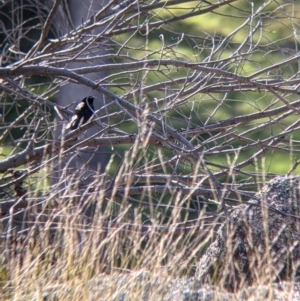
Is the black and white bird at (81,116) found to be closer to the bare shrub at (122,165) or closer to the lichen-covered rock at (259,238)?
the bare shrub at (122,165)

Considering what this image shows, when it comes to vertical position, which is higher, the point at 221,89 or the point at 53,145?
the point at 221,89

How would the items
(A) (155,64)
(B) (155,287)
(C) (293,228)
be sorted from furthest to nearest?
(C) (293,228), (A) (155,64), (B) (155,287)

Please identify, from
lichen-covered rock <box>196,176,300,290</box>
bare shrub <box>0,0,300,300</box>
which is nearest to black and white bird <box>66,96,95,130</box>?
bare shrub <box>0,0,300,300</box>

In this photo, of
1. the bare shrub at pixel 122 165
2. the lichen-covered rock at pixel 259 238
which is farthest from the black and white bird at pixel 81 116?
the lichen-covered rock at pixel 259 238

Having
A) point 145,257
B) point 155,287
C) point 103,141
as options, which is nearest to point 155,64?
point 103,141

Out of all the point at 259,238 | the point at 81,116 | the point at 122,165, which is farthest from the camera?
the point at 81,116

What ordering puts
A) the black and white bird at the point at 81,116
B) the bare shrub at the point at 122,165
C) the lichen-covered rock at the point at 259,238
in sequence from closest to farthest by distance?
the bare shrub at the point at 122,165 < the lichen-covered rock at the point at 259,238 < the black and white bird at the point at 81,116

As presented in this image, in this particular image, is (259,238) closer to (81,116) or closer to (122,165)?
(122,165)

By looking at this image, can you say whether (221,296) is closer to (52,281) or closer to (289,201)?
(52,281)

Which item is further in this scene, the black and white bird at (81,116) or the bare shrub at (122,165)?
the black and white bird at (81,116)

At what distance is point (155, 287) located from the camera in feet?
10.7

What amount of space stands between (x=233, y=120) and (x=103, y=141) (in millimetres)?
903

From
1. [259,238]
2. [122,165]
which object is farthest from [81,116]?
[259,238]

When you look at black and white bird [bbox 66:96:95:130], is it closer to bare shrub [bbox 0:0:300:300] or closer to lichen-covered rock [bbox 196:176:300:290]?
bare shrub [bbox 0:0:300:300]
